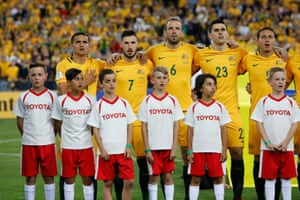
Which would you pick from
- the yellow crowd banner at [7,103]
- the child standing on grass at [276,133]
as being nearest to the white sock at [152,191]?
the child standing on grass at [276,133]

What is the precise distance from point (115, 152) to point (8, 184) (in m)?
4.01

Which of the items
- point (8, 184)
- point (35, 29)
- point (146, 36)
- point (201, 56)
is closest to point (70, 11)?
point (35, 29)

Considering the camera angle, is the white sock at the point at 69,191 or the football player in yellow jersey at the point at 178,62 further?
the football player in yellow jersey at the point at 178,62

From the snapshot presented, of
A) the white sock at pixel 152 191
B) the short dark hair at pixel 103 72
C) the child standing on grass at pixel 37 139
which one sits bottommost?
the white sock at pixel 152 191

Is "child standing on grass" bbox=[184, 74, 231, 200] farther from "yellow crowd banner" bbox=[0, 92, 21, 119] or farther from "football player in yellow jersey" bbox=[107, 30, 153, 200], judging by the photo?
"yellow crowd banner" bbox=[0, 92, 21, 119]

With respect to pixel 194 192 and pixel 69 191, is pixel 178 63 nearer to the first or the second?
pixel 194 192

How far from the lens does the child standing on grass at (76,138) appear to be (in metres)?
→ 11.2

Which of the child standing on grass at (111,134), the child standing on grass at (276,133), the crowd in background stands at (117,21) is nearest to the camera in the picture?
the child standing on grass at (111,134)

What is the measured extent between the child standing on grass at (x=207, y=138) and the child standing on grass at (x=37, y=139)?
67.1 inches

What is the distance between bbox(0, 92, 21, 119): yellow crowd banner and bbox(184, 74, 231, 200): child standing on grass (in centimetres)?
1515

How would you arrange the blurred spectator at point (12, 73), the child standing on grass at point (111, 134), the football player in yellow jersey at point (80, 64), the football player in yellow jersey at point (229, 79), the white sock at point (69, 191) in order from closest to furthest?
the child standing on grass at point (111, 134) < the white sock at point (69, 191) < the football player in yellow jersey at point (80, 64) < the football player in yellow jersey at point (229, 79) < the blurred spectator at point (12, 73)

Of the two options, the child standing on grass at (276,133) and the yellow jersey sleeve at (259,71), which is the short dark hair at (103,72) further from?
the yellow jersey sleeve at (259,71)

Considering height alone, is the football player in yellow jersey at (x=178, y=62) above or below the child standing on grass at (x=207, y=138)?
above

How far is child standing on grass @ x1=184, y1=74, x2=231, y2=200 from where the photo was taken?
36.7 ft
